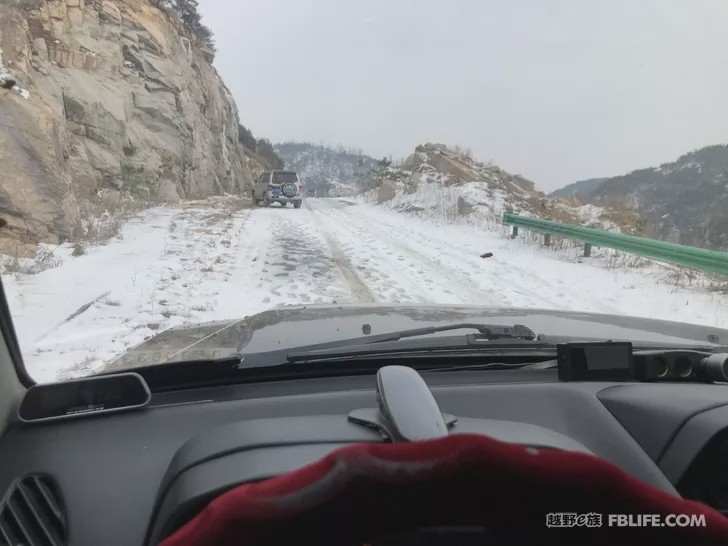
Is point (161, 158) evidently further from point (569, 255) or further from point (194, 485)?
point (194, 485)

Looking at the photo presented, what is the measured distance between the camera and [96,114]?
67.9ft

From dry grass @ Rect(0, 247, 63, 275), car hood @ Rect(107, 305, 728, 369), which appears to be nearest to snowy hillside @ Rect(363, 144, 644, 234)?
car hood @ Rect(107, 305, 728, 369)

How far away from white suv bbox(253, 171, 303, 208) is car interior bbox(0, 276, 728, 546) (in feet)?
80.9

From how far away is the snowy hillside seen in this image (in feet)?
61.8

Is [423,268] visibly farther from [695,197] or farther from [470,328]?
[470,328]

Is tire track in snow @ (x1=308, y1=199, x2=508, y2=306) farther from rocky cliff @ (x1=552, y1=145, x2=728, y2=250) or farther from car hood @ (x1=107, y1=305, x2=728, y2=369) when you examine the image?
rocky cliff @ (x1=552, y1=145, x2=728, y2=250)

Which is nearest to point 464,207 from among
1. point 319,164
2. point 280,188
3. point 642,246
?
point 280,188

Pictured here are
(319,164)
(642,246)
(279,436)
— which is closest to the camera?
(279,436)

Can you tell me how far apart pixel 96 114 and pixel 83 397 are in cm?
2098

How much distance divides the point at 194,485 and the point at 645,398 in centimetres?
173

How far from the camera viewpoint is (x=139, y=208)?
18.1m

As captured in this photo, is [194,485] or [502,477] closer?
[502,477]

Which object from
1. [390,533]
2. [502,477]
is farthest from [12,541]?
[502,477]

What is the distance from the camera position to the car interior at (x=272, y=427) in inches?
67.4
